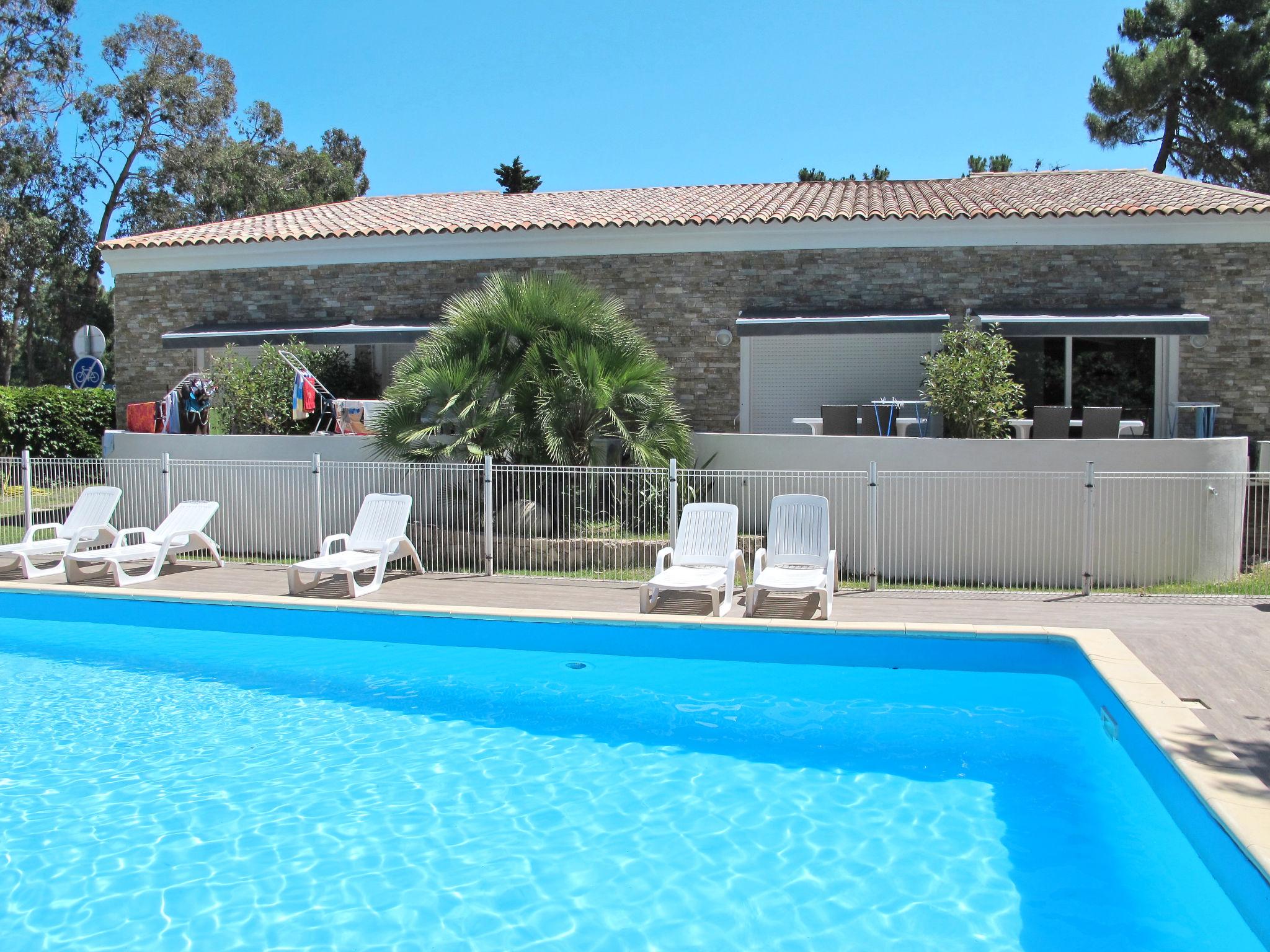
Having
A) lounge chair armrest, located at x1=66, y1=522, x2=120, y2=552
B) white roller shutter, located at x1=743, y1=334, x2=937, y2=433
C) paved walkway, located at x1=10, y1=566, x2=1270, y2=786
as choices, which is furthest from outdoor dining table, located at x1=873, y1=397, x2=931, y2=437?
lounge chair armrest, located at x1=66, y1=522, x2=120, y2=552

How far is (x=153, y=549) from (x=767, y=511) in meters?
8.68

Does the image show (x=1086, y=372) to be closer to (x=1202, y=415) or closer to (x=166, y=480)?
(x=1202, y=415)

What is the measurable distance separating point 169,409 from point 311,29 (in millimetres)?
16024

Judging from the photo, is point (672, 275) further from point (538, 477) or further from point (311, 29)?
point (311, 29)

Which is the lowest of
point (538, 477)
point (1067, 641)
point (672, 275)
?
point (1067, 641)

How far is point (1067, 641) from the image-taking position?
9008 mm

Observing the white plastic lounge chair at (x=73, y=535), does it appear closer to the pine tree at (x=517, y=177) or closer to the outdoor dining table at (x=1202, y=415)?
the outdoor dining table at (x=1202, y=415)

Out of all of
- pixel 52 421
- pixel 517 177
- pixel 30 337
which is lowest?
pixel 52 421

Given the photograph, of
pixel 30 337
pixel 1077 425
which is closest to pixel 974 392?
pixel 1077 425

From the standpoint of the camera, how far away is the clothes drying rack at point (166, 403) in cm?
1695

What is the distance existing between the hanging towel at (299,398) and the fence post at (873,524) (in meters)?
9.62

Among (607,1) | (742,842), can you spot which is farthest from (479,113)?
(742,842)

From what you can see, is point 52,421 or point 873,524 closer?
point 873,524

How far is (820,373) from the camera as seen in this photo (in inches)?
685
